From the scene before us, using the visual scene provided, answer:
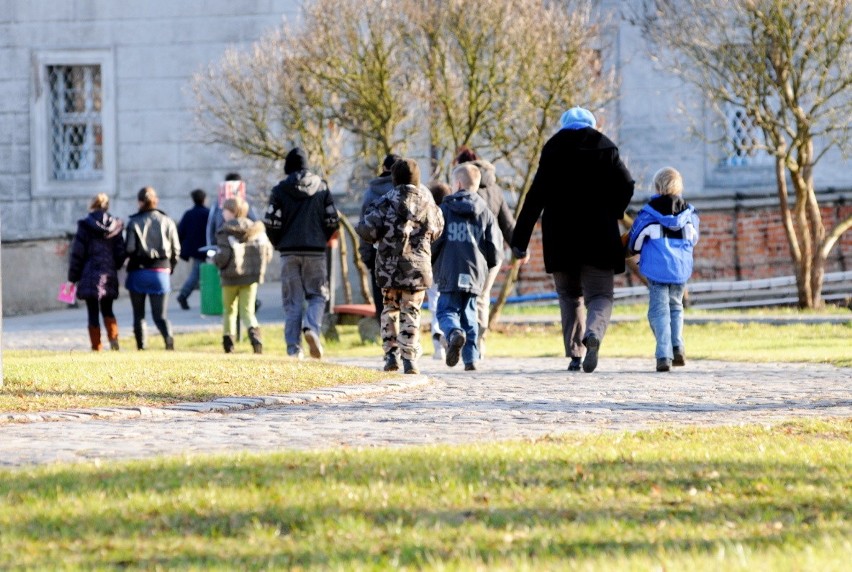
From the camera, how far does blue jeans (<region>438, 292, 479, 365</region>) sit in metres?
13.6

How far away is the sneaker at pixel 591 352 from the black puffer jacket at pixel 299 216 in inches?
133

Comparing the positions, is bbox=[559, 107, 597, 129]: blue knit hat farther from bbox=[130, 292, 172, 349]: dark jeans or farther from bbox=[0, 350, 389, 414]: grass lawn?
bbox=[130, 292, 172, 349]: dark jeans

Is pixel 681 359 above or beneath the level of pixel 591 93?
beneath

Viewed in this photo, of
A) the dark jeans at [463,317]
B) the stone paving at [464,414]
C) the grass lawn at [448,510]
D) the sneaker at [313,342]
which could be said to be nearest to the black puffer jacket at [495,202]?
the dark jeans at [463,317]

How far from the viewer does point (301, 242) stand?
600 inches

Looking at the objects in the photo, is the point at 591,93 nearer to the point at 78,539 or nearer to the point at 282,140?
the point at 282,140

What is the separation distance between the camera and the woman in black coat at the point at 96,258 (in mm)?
17109

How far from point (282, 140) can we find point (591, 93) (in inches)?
189

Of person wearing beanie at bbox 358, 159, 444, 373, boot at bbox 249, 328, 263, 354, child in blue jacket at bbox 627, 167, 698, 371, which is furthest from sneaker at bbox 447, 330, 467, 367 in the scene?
boot at bbox 249, 328, 263, 354

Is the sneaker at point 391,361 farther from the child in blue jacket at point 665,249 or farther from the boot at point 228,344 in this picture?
the boot at point 228,344

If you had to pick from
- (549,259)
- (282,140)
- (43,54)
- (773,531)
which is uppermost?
(43,54)

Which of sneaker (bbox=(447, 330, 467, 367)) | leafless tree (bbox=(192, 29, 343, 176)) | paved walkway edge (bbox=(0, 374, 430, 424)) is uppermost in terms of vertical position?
leafless tree (bbox=(192, 29, 343, 176))

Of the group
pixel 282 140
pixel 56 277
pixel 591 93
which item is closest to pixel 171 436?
pixel 591 93

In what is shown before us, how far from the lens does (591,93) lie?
2155 centimetres
